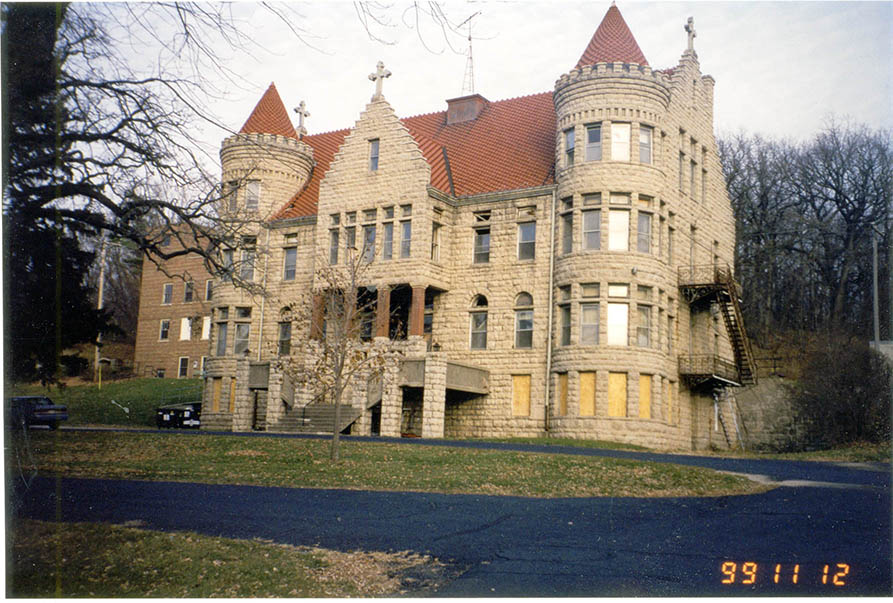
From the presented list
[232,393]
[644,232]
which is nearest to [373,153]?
[644,232]

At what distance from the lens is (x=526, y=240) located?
35.8 meters

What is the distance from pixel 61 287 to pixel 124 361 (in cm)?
3295

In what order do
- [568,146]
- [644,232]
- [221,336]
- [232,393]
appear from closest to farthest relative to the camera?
[644,232] < [568,146] < [232,393] < [221,336]

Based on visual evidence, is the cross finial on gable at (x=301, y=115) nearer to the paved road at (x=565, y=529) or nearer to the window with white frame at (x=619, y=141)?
the window with white frame at (x=619, y=141)

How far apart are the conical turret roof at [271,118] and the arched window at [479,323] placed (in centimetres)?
1426

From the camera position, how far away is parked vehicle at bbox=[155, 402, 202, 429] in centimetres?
4025

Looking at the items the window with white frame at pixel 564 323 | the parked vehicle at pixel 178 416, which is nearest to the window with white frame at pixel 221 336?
the parked vehicle at pixel 178 416

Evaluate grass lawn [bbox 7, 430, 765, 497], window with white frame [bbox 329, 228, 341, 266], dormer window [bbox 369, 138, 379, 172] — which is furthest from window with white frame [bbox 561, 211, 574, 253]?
grass lawn [bbox 7, 430, 765, 497]

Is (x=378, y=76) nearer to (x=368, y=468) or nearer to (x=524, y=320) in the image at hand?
(x=524, y=320)

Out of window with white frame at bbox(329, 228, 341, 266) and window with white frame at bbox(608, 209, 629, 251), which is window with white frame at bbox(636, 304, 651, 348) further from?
window with white frame at bbox(329, 228, 341, 266)

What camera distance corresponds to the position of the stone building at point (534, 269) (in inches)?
1297

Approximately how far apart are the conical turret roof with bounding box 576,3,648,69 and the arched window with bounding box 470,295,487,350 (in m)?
10.7

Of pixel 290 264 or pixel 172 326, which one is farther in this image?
Answer: pixel 172 326

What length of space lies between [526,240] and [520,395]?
21.7 ft
